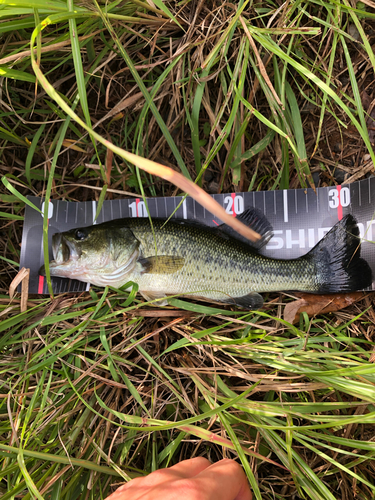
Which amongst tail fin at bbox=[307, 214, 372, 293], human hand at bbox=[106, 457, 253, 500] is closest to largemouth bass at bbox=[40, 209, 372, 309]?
tail fin at bbox=[307, 214, 372, 293]

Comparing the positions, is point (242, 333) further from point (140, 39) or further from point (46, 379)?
point (140, 39)

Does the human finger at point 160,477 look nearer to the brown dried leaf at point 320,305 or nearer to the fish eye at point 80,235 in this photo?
the brown dried leaf at point 320,305

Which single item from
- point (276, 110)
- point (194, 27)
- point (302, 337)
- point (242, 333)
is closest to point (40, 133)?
point (194, 27)

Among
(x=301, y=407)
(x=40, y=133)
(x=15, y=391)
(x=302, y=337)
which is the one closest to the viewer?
(x=301, y=407)

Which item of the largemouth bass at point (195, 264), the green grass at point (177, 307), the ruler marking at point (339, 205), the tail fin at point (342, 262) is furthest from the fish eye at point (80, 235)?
the ruler marking at point (339, 205)

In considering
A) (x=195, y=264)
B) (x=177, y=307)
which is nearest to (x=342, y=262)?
(x=195, y=264)
